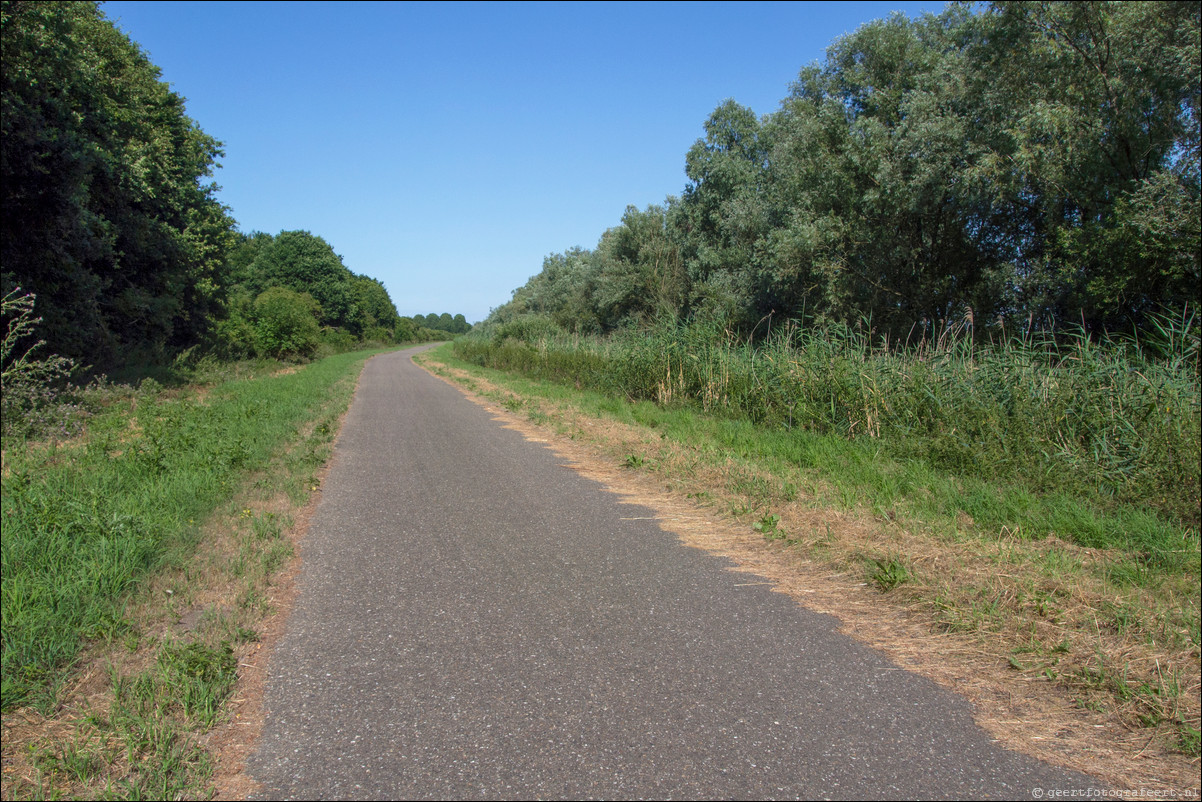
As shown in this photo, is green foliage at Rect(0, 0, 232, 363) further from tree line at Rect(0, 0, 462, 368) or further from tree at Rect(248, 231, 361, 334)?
tree at Rect(248, 231, 361, 334)

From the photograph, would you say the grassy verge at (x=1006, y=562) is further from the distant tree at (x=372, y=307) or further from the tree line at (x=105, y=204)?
the distant tree at (x=372, y=307)

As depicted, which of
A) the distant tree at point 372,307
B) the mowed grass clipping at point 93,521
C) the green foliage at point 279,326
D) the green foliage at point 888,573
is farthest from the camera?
the distant tree at point 372,307

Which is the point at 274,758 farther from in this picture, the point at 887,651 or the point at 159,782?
the point at 887,651

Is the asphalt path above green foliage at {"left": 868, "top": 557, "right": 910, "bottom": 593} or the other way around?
the other way around

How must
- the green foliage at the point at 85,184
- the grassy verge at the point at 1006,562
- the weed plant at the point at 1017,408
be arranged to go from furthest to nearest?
the green foliage at the point at 85,184
the weed plant at the point at 1017,408
the grassy verge at the point at 1006,562

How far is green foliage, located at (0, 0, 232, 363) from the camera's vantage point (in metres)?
11.2

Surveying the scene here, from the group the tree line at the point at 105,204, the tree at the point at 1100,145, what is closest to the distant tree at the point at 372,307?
the tree line at the point at 105,204

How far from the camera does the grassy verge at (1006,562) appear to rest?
3104 millimetres

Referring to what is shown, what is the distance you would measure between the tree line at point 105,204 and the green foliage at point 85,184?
0.03m

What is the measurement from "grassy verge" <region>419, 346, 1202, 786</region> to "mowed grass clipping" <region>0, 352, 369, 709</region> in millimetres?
4313

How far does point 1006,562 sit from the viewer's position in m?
4.40

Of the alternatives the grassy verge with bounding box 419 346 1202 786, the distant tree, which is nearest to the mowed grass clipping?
the grassy verge with bounding box 419 346 1202 786

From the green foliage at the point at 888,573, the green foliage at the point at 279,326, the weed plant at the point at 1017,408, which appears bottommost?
the green foliage at the point at 888,573

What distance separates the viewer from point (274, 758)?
267cm
